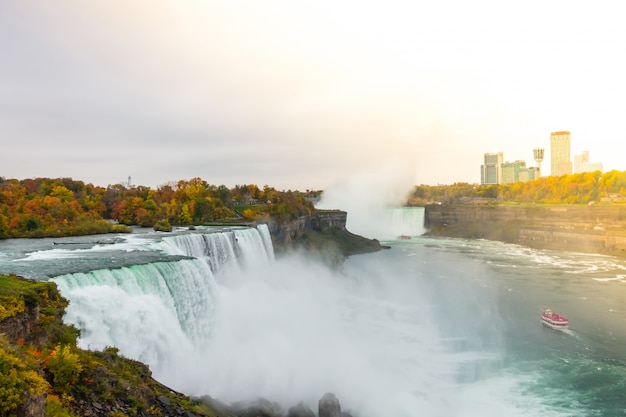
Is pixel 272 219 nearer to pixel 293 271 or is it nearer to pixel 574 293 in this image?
pixel 293 271

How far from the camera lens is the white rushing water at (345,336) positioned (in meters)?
15.4

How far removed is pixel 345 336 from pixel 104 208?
114 ft

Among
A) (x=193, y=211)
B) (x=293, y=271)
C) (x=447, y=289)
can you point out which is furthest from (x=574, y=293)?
(x=193, y=211)

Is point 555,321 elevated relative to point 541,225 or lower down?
lower down

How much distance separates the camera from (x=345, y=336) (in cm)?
2414

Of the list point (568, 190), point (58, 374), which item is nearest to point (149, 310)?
point (58, 374)

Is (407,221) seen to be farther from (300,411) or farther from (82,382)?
(82,382)

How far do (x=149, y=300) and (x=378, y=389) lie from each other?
918 cm

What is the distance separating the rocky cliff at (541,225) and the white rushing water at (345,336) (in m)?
30.5

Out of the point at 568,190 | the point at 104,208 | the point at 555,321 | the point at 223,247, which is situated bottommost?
the point at 555,321

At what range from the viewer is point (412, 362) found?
2108 cm

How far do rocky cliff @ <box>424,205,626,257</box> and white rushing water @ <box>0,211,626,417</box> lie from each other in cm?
3048

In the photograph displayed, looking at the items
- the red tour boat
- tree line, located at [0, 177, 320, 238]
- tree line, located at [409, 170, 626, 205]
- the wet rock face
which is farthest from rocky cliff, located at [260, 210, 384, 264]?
tree line, located at [409, 170, 626, 205]

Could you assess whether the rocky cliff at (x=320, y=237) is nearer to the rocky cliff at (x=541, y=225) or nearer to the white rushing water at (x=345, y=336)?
the white rushing water at (x=345, y=336)
